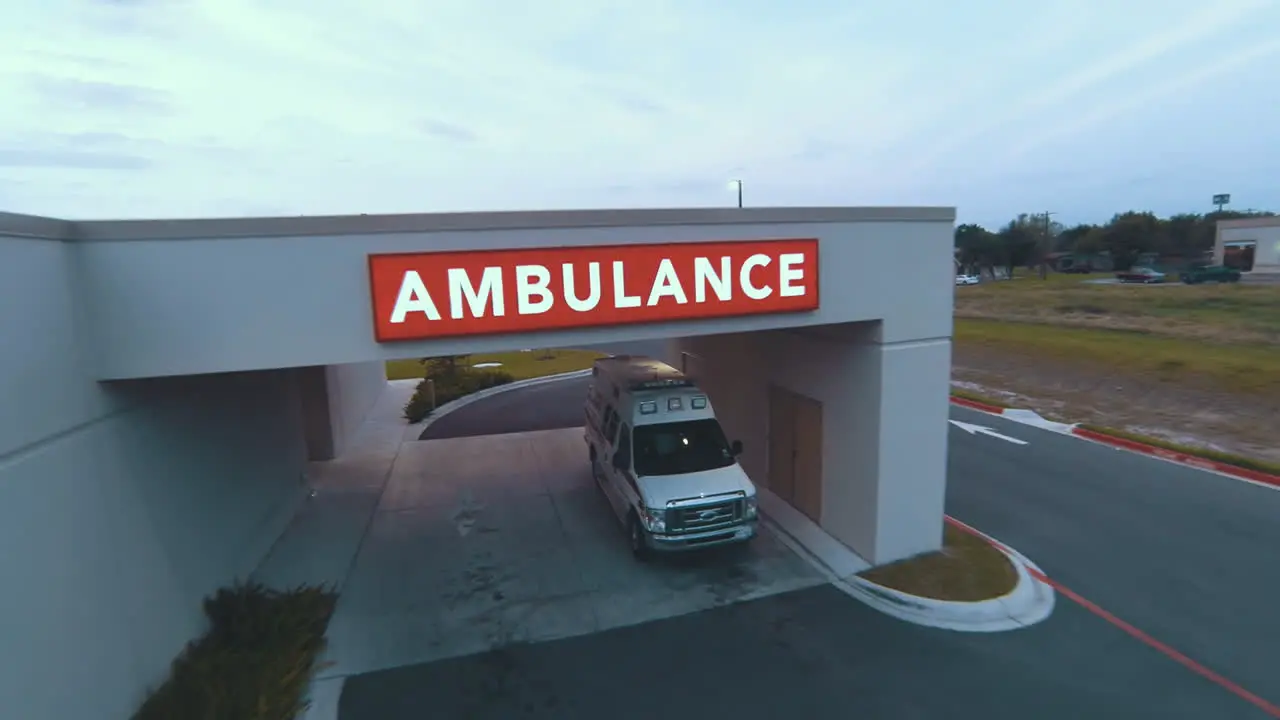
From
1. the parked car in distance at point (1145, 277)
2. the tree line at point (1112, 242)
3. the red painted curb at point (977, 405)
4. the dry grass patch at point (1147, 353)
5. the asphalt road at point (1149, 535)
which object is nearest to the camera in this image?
the asphalt road at point (1149, 535)

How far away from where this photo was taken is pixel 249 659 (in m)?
7.57

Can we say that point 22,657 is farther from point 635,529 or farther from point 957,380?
point 957,380

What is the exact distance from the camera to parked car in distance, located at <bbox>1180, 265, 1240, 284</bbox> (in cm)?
4947

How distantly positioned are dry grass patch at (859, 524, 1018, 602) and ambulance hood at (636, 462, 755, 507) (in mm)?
2288

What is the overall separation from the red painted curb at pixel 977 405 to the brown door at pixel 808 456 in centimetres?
1161

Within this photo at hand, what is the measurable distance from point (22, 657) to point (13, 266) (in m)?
3.12

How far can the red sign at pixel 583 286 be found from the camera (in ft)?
24.3

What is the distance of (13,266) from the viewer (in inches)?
215

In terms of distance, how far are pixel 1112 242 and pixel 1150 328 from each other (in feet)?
189

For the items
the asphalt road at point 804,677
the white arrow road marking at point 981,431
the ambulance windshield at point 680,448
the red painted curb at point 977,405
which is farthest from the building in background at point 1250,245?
the ambulance windshield at point 680,448

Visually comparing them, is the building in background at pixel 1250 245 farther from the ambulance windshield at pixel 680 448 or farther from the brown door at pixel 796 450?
the ambulance windshield at pixel 680 448

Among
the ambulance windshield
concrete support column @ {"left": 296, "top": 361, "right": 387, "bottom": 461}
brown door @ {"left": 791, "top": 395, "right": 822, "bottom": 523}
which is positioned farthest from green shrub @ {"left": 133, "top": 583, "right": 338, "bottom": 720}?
brown door @ {"left": 791, "top": 395, "right": 822, "bottom": 523}

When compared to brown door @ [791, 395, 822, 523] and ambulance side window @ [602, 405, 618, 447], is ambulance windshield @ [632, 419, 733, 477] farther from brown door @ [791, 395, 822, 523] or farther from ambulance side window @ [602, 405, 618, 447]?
brown door @ [791, 395, 822, 523]

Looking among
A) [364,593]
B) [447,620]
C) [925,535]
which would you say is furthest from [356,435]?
[925,535]
